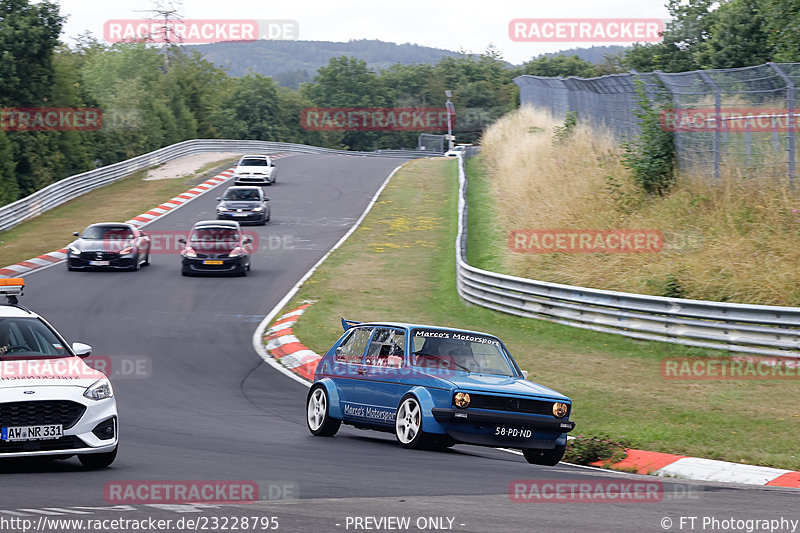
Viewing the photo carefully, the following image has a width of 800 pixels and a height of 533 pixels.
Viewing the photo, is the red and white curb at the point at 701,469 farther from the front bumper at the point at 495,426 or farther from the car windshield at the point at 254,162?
the car windshield at the point at 254,162

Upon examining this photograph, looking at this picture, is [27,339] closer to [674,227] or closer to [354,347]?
[354,347]

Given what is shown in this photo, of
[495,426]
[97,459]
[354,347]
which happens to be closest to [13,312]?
[97,459]

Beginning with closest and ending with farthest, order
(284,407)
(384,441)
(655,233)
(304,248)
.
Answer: (384,441) < (284,407) < (655,233) < (304,248)

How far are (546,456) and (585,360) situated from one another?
6622 millimetres

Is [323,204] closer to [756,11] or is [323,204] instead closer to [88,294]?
[88,294]

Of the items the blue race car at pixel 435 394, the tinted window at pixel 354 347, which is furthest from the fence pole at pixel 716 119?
the tinted window at pixel 354 347

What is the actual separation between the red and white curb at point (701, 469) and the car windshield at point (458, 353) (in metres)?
1.54

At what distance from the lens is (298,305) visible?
938 inches

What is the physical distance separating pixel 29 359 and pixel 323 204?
34288mm

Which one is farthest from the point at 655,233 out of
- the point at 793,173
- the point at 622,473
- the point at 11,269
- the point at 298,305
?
the point at 11,269

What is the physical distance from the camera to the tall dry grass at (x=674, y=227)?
60.4 feet

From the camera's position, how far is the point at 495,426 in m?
10.1

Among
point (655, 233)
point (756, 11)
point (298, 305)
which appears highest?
point (756, 11)

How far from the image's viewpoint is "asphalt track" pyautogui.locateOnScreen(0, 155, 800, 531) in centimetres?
707
